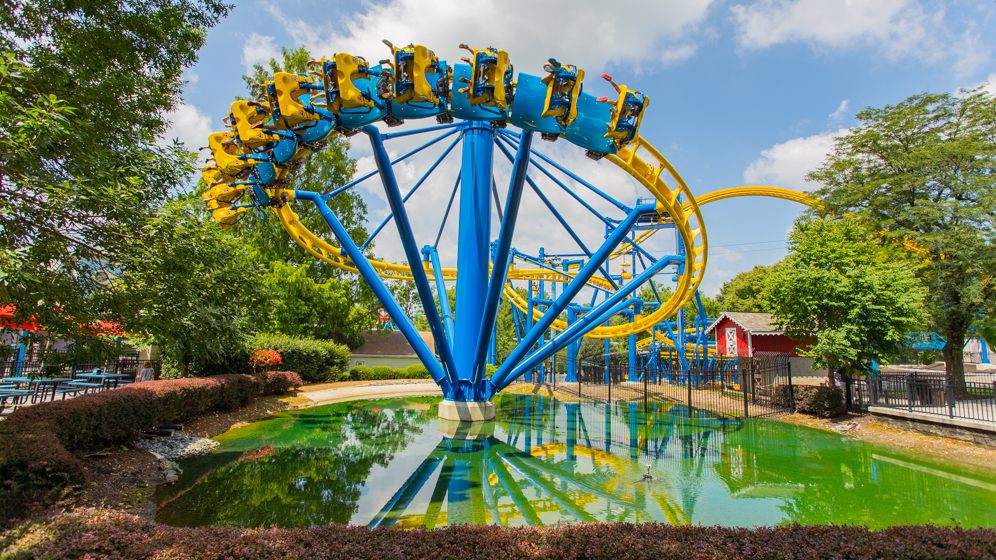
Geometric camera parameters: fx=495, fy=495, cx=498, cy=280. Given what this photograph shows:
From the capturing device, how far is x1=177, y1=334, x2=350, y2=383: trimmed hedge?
1725 centimetres

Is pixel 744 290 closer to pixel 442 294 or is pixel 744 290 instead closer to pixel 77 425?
pixel 442 294

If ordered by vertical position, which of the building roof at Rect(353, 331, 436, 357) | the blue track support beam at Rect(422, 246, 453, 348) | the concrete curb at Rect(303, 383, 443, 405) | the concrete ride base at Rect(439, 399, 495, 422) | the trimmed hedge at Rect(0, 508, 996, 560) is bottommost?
the concrete curb at Rect(303, 383, 443, 405)

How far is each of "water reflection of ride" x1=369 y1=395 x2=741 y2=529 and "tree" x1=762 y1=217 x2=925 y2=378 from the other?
164 inches

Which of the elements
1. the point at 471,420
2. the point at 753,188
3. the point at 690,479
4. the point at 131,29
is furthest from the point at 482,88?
the point at 753,188

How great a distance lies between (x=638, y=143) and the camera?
8641mm

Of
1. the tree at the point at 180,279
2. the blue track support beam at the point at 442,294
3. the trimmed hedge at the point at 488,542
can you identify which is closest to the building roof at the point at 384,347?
the blue track support beam at the point at 442,294

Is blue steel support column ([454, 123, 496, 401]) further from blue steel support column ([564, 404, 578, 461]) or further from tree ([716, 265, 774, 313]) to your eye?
tree ([716, 265, 774, 313])

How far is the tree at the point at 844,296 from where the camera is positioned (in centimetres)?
1477

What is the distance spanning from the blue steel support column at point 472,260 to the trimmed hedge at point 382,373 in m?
13.6

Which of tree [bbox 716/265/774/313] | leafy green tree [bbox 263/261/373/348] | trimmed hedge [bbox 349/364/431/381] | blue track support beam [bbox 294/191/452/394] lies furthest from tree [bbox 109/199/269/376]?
tree [bbox 716/265/774/313]

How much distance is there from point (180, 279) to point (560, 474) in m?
Answer: 6.79

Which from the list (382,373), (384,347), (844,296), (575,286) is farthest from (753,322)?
(384,347)

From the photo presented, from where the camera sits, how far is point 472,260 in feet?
46.7

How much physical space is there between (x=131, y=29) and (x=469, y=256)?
878 centimetres
